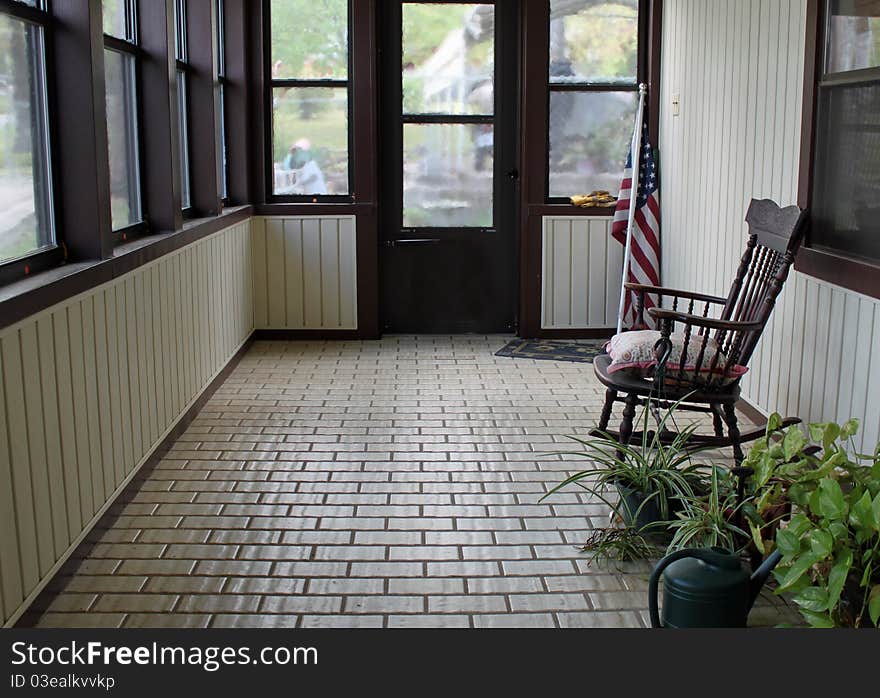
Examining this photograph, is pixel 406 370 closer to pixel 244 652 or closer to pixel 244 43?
pixel 244 43

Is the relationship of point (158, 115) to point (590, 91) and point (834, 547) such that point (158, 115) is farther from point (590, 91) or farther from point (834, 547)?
point (834, 547)

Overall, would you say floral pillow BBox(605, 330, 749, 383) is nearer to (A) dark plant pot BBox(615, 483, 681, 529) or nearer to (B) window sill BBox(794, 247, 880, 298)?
(B) window sill BBox(794, 247, 880, 298)

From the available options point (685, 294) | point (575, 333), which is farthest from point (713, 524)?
point (575, 333)

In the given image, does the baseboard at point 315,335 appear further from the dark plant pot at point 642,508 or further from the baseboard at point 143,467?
the dark plant pot at point 642,508

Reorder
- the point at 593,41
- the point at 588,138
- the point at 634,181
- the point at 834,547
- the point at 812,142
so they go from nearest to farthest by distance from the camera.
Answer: the point at 834,547, the point at 812,142, the point at 634,181, the point at 593,41, the point at 588,138

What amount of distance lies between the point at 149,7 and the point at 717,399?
293 centimetres

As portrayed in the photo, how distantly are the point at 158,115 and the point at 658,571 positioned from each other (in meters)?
3.12

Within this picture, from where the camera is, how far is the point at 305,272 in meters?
7.04

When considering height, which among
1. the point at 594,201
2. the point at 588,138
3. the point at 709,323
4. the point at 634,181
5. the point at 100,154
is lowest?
the point at 709,323

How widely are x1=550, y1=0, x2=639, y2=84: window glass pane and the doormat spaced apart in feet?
5.54

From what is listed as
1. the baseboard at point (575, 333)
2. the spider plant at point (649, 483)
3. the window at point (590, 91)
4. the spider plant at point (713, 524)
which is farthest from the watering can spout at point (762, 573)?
the window at point (590, 91)

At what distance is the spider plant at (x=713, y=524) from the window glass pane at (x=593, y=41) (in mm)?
4228

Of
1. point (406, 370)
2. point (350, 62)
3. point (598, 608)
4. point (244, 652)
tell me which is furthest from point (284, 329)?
point (244, 652)

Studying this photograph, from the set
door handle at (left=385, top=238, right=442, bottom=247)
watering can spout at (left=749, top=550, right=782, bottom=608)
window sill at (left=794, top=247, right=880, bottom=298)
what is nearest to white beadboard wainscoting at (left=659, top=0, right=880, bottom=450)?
window sill at (left=794, top=247, right=880, bottom=298)
